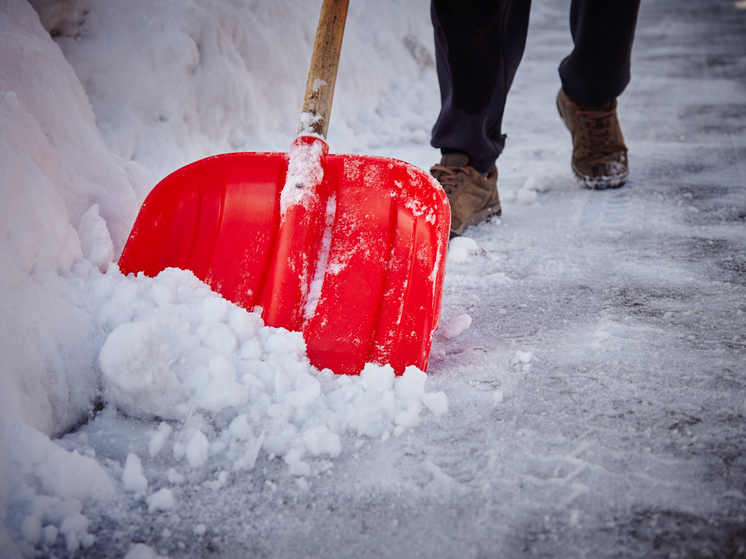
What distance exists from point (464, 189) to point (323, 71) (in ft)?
2.20

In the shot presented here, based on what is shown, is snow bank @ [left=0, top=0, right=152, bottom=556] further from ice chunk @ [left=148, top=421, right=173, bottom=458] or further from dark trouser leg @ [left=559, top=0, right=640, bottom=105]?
dark trouser leg @ [left=559, top=0, right=640, bottom=105]

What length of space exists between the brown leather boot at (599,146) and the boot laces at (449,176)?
0.63 metres

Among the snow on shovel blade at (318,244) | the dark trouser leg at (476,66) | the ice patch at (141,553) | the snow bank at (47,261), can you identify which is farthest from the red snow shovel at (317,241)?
the dark trouser leg at (476,66)

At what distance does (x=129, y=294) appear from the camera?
951 millimetres

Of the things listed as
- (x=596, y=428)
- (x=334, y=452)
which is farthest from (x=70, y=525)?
(x=596, y=428)

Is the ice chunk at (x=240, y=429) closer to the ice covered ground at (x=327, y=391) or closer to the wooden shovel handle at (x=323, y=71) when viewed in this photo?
the ice covered ground at (x=327, y=391)

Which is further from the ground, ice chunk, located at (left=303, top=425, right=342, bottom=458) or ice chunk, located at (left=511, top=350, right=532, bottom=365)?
ice chunk, located at (left=303, top=425, right=342, bottom=458)

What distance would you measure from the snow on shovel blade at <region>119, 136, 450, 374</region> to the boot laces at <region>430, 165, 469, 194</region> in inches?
23.2

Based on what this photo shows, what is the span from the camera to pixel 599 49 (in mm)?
1830

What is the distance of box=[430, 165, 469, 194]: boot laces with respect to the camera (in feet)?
5.48

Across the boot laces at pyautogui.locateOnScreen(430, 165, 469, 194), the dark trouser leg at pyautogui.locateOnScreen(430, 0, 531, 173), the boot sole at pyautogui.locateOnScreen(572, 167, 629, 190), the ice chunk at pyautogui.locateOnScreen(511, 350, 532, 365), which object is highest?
the dark trouser leg at pyautogui.locateOnScreen(430, 0, 531, 173)

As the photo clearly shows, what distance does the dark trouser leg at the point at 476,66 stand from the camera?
4.93 feet

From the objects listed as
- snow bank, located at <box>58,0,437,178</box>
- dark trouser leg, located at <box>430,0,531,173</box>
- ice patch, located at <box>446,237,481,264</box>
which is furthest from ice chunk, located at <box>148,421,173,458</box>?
dark trouser leg, located at <box>430,0,531,173</box>

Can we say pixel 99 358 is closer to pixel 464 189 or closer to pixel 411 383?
pixel 411 383
